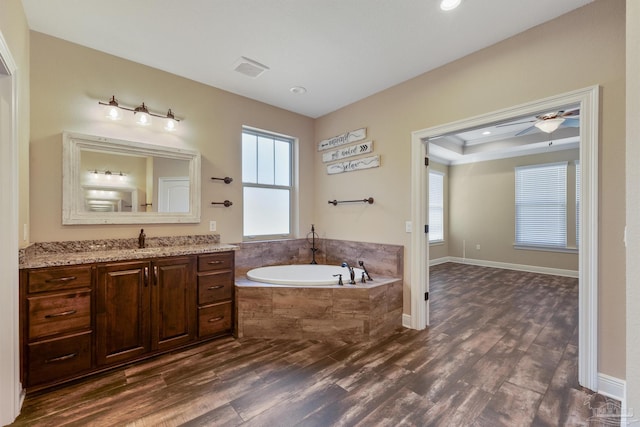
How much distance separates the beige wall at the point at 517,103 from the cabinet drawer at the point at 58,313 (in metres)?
2.78

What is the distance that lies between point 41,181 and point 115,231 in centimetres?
66

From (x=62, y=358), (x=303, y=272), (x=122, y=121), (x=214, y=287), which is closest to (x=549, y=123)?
(x=303, y=272)

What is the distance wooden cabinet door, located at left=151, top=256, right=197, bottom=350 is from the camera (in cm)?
242

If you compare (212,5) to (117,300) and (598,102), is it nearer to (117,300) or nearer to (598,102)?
(117,300)

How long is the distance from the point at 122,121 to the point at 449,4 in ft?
9.80

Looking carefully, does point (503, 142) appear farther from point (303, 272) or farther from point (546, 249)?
point (303, 272)

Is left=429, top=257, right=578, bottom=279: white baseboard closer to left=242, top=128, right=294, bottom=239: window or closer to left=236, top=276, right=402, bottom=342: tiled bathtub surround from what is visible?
left=242, top=128, right=294, bottom=239: window

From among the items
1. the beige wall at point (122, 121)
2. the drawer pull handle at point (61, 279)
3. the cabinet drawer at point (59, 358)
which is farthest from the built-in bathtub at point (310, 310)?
the drawer pull handle at point (61, 279)

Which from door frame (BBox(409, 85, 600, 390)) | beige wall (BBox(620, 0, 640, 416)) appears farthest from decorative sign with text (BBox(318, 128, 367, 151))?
beige wall (BBox(620, 0, 640, 416))

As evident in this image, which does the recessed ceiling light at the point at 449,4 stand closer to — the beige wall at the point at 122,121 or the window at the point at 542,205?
the beige wall at the point at 122,121

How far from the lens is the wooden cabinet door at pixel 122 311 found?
7.11 ft

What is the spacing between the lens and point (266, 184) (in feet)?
12.8

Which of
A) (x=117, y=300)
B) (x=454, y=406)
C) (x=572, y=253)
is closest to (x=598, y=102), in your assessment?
(x=454, y=406)

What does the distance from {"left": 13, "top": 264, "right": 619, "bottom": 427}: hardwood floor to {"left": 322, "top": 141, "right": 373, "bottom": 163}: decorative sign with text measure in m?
2.20
